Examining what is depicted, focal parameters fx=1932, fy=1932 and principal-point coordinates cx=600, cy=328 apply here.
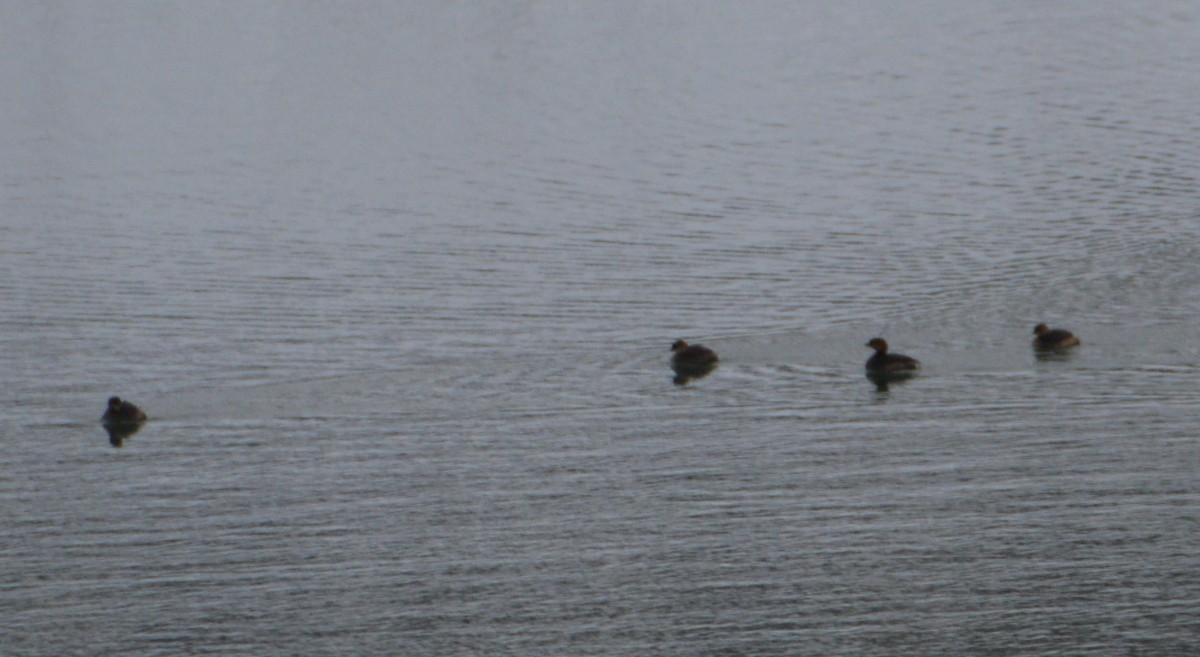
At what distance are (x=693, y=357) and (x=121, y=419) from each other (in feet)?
22.7

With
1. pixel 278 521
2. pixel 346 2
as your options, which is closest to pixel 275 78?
pixel 346 2

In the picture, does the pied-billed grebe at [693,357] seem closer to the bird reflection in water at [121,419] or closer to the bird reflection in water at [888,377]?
the bird reflection in water at [888,377]

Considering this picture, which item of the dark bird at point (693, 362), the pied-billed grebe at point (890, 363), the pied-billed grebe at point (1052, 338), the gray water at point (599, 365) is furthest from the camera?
the pied-billed grebe at point (1052, 338)

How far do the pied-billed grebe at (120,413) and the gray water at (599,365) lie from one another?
30 cm

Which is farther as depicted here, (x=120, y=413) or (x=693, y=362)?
(x=693, y=362)

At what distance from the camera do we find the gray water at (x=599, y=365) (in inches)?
644

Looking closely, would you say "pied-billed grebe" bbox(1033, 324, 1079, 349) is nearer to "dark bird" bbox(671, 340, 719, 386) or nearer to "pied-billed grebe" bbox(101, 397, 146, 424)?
"dark bird" bbox(671, 340, 719, 386)

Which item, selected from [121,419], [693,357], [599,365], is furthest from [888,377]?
[121,419]

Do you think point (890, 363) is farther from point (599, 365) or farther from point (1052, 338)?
point (599, 365)

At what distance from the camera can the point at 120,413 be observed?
2158cm

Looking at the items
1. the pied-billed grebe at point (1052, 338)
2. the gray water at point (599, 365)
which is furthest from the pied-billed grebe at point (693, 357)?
the pied-billed grebe at point (1052, 338)

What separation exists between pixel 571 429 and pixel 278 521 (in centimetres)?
407

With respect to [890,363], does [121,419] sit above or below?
below

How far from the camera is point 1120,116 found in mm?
43750
